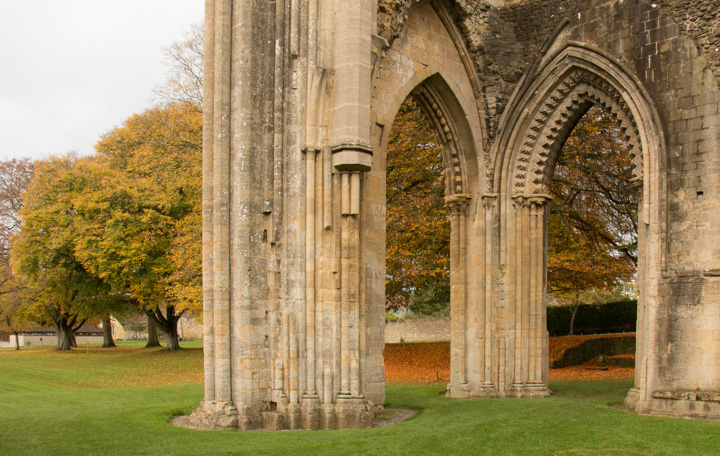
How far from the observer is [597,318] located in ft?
82.1

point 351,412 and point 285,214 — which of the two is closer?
point 351,412

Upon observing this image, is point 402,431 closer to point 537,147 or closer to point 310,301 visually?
point 310,301

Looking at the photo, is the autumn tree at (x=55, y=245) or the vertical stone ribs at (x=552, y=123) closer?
the vertical stone ribs at (x=552, y=123)

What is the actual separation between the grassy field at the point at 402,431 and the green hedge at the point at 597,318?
11.0m

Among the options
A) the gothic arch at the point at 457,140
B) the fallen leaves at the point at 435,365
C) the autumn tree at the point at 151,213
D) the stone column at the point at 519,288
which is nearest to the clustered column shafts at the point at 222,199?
the gothic arch at the point at 457,140

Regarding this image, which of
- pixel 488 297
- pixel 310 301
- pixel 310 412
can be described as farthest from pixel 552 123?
pixel 310 412

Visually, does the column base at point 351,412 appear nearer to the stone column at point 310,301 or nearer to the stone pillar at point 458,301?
the stone column at point 310,301

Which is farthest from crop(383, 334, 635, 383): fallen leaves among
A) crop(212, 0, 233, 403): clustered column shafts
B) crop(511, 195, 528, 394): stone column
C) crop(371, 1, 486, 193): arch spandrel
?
crop(212, 0, 233, 403): clustered column shafts

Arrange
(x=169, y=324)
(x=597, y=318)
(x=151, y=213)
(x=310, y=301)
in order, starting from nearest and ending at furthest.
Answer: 1. (x=310, y=301)
2. (x=151, y=213)
3. (x=597, y=318)
4. (x=169, y=324)

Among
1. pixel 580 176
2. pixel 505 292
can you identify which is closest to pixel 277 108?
pixel 505 292

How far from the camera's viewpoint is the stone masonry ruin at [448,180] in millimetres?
9516

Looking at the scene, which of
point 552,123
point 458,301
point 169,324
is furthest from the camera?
point 169,324

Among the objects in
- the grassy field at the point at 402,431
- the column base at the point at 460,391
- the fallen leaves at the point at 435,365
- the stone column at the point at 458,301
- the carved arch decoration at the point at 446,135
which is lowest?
the fallen leaves at the point at 435,365

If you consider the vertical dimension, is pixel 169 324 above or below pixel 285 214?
below
